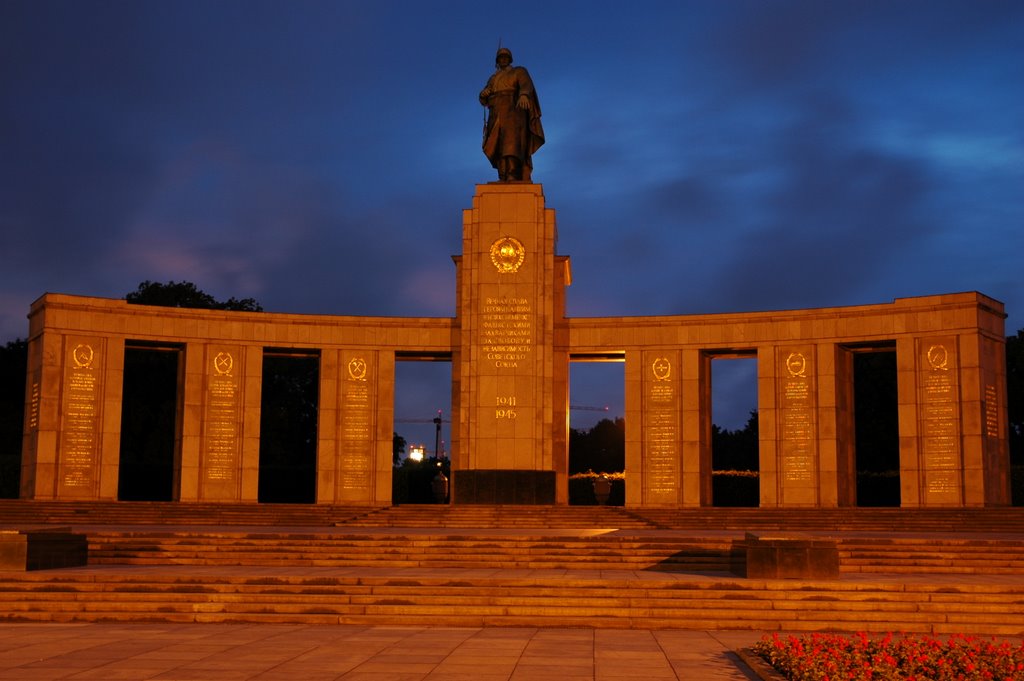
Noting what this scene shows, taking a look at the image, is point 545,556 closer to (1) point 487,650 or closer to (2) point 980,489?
(1) point 487,650

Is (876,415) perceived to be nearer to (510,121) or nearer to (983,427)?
(983,427)

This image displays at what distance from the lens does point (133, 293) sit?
67.2 meters

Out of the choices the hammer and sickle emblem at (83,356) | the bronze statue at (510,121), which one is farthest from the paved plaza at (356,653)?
the bronze statue at (510,121)

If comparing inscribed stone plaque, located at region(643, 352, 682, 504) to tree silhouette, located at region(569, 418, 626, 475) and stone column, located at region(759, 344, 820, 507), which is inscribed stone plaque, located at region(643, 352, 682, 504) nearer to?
stone column, located at region(759, 344, 820, 507)

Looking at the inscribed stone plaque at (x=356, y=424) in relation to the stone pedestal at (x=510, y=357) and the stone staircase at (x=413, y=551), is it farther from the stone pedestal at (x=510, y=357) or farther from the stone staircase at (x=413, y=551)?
the stone staircase at (x=413, y=551)

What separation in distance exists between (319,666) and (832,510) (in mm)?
24299

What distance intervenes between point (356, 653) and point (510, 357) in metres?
26.3

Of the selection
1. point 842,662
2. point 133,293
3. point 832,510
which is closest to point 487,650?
point 842,662

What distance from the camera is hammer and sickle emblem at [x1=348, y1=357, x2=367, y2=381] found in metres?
41.7

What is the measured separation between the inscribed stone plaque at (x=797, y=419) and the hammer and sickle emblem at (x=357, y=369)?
49.6 ft

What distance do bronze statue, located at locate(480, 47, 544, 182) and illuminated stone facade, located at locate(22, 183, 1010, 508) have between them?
1.10 m

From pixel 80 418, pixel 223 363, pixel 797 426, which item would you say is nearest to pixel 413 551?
pixel 223 363

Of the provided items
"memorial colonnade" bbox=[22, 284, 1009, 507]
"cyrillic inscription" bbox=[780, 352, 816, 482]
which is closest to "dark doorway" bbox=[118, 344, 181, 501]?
"memorial colonnade" bbox=[22, 284, 1009, 507]

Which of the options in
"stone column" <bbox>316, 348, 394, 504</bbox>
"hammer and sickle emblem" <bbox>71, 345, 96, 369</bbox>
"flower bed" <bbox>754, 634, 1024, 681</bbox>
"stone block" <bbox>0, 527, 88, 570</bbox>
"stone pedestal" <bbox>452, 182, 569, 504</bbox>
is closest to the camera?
"flower bed" <bbox>754, 634, 1024, 681</bbox>
